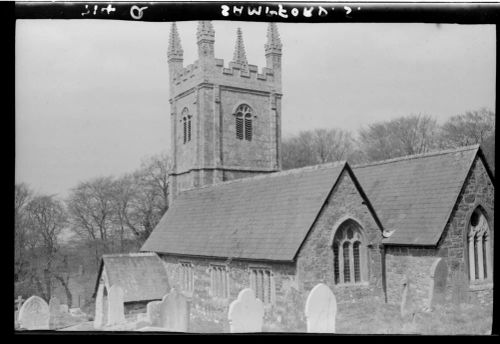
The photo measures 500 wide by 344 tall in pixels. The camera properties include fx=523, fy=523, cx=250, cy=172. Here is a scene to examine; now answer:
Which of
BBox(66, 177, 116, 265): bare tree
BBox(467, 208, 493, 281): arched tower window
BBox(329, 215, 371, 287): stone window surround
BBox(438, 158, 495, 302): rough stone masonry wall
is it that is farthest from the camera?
BBox(329, 215, 371, 287): stone window surround

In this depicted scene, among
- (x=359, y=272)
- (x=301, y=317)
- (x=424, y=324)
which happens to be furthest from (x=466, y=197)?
(x=301, y=317)

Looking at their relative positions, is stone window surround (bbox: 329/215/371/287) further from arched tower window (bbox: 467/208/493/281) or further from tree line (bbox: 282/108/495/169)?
arched tower window (bbox: 467/208/493/281)

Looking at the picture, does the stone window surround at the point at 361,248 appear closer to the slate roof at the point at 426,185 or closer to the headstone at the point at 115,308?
the slate roof at the point at 426,185

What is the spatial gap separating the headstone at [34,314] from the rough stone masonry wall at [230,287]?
9.50 feet

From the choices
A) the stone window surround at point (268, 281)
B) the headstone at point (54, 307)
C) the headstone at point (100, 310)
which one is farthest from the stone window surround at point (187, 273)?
the headstone at point (54, 307)

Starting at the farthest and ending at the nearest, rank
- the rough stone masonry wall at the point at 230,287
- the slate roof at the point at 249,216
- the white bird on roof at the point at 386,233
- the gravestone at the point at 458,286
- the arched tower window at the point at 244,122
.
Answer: the arched tower window at the point at 244,122
the white bird on roof at the point at 386,233
the slate roof at the point at 249,216
the gravestone at the point at 458,286
the rough stone masonry wall at the point at 230,287

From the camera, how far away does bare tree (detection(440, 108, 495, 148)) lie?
30.4 feet

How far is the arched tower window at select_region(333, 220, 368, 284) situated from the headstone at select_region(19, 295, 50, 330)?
6758 mm

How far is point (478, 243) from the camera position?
12.6 m

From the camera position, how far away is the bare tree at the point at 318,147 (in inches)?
446

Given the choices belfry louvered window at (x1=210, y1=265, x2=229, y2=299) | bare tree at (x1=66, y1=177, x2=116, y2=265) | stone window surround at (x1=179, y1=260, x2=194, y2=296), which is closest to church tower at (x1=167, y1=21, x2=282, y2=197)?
stone window surround at (x1=179, y1=260, x2=194, y2=296)

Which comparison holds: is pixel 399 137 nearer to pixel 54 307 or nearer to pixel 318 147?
pixel 318 147

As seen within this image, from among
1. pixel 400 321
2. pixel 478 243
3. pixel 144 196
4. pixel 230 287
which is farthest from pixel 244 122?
pixel 400 321

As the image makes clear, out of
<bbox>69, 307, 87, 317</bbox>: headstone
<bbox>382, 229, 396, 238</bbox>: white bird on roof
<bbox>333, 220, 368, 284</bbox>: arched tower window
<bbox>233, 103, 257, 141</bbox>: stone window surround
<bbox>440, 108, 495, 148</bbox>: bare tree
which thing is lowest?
<bbox>69, 307, 87, 317</bbox>: headstone
